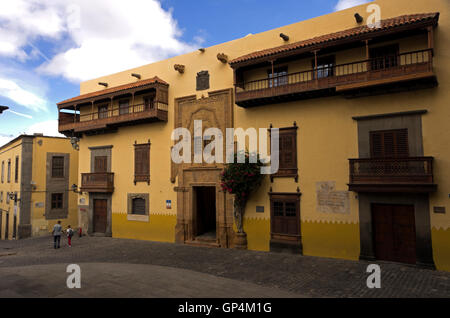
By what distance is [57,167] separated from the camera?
28000 millimetres

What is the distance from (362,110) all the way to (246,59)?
6.22 m

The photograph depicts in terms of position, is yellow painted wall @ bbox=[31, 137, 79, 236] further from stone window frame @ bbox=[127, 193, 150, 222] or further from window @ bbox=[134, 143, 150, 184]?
window @ bbox=[134, 143, 150, 184]

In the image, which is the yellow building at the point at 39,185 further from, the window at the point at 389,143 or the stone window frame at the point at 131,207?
the window at the point at 389,143

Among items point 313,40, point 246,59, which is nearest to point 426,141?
point 313,40

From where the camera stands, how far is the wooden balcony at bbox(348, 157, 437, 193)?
11867mm

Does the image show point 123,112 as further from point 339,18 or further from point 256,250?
point 339,18

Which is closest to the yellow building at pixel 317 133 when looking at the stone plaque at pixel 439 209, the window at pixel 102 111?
the stone plaque at pixel 439 209

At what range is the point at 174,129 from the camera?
1927 cm

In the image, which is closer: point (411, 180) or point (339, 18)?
point (411, 180)

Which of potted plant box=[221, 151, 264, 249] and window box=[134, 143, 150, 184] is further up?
window box=[134, 143, 150, 184]

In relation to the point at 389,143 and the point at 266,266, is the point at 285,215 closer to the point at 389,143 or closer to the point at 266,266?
the point at 266,266

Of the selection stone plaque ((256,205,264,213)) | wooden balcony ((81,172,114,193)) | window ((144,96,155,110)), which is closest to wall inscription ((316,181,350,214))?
stone plaque ((256,205,264,213))

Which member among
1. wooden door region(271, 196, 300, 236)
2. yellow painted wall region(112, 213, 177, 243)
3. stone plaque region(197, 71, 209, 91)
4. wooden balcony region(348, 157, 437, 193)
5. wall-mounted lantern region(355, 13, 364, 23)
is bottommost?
yellow painted wall region(112, 213, 177, 243)

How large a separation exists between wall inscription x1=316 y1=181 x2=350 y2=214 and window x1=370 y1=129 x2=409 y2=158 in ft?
7.17
